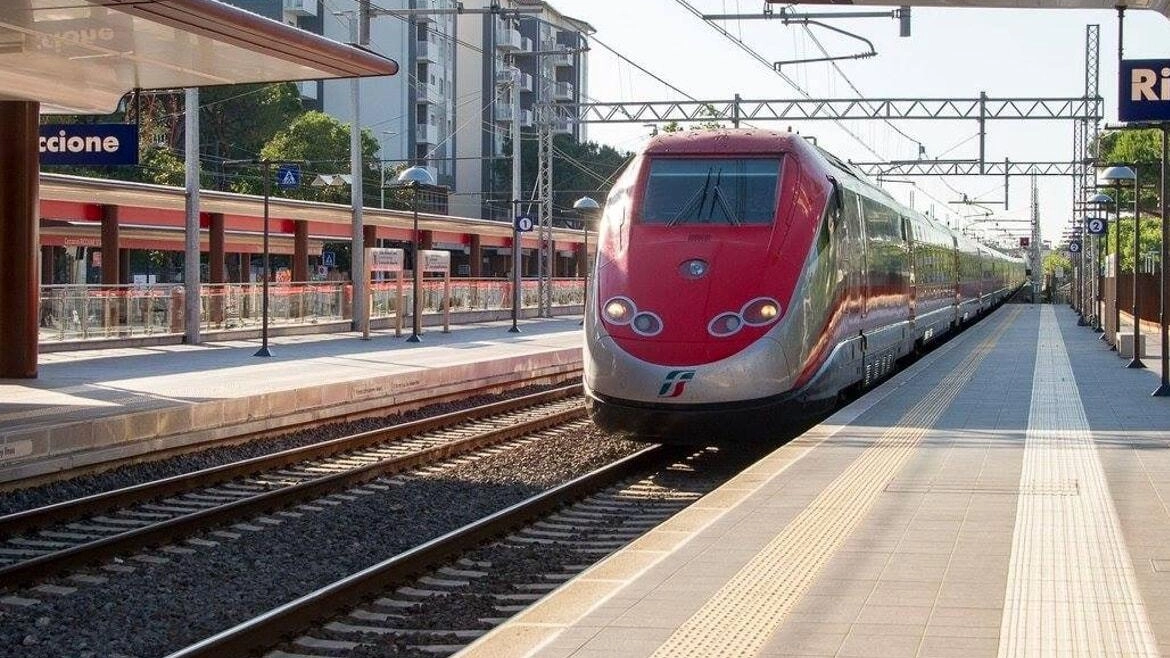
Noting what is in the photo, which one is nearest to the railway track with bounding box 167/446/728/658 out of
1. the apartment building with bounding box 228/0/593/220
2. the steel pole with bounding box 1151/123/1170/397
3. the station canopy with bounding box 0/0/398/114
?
the station canopy with bounding box 0/0/398/114

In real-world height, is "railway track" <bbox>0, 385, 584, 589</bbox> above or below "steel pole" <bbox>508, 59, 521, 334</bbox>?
below

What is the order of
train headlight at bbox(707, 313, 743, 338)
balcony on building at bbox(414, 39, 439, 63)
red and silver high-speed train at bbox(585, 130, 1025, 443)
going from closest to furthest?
red and silver high-speed train at bbox(585, 130, 1025, 443) → train headlight at bbox(707, 313, 743, 338) → balcony on building at bbox(414, 39, 439, 63)

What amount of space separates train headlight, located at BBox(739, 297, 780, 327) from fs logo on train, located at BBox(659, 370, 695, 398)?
A: 828 mm

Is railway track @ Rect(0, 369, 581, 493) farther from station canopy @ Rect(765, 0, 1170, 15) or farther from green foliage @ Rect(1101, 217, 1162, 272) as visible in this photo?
green foliage @ Rect(1101, 217, 1162, 272)

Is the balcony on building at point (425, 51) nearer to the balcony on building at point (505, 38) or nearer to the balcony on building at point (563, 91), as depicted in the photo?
the balcony on building at point (505, 38)

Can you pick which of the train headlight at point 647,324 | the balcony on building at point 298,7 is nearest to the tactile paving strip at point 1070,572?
the train headlight at point 647,324

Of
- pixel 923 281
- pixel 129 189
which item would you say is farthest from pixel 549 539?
pixel 129 189

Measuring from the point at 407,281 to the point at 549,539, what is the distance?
30.8 m

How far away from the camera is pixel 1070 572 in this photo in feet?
25.8

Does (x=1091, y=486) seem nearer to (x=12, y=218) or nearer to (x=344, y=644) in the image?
(x=344, y=644)

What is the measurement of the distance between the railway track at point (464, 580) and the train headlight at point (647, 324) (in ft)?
4.38

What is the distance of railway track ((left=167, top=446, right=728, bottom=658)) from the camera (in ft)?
25.8

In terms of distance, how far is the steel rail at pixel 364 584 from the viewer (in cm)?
747

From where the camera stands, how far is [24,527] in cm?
1143
